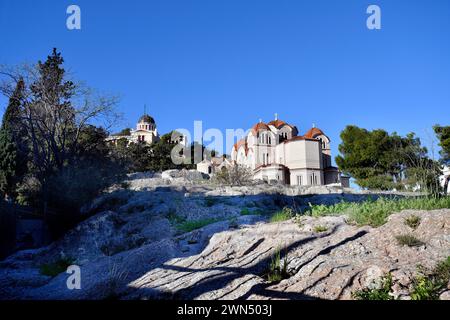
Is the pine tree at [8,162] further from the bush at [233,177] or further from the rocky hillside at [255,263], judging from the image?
the rocky hillside at [255,263]

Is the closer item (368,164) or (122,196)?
(122,196)

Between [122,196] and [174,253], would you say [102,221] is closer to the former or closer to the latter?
[122,196]

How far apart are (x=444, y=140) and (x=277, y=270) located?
97.9 ft

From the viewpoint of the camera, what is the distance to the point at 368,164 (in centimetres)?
3834

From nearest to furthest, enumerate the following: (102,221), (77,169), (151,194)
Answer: (102,221), (77,169), (151,194)

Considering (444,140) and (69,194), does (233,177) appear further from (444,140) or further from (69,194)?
(444,140)

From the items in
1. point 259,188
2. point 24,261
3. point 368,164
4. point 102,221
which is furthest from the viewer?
point 368,164

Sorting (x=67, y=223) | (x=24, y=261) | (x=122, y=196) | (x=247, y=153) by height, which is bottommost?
(x=24, y=261)

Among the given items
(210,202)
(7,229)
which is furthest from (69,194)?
(210,202)

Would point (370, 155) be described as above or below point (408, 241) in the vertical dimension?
above

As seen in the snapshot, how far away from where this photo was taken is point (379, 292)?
4051 mm

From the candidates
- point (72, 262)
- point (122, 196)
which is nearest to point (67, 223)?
point (122, 196)
